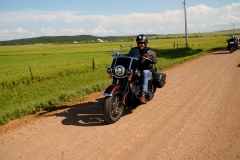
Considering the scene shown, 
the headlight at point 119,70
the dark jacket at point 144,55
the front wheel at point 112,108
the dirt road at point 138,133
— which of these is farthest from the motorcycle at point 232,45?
the front wheel at point 112,108

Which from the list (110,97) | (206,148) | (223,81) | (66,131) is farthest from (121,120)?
(223,81)

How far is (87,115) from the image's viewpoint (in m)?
5.81

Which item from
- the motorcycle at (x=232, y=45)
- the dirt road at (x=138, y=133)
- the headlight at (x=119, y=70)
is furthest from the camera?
the motorcycle at (x=232, y=45)

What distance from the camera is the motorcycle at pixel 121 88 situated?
507 centimetres

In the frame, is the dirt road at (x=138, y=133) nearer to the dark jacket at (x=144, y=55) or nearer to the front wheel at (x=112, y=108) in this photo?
the front wheel at (x=112, y=108)

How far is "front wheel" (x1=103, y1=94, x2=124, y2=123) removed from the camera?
16.3 ft

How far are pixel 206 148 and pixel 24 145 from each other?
3.23m

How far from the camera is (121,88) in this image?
5504 millimetres

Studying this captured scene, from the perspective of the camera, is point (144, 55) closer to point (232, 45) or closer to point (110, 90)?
point (110, 90)

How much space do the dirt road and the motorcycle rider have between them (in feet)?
2.16

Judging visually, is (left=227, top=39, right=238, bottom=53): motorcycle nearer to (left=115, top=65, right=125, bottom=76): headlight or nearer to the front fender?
(left=115, top=65, right=125, bottom=76): headlight

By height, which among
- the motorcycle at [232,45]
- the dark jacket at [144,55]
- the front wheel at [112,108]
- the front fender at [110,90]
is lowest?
the front wheel at [112,108]

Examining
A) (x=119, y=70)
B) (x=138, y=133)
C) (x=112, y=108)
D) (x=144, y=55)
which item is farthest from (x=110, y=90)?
(x=144, y=55)

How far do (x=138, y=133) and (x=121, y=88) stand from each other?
133 cm
